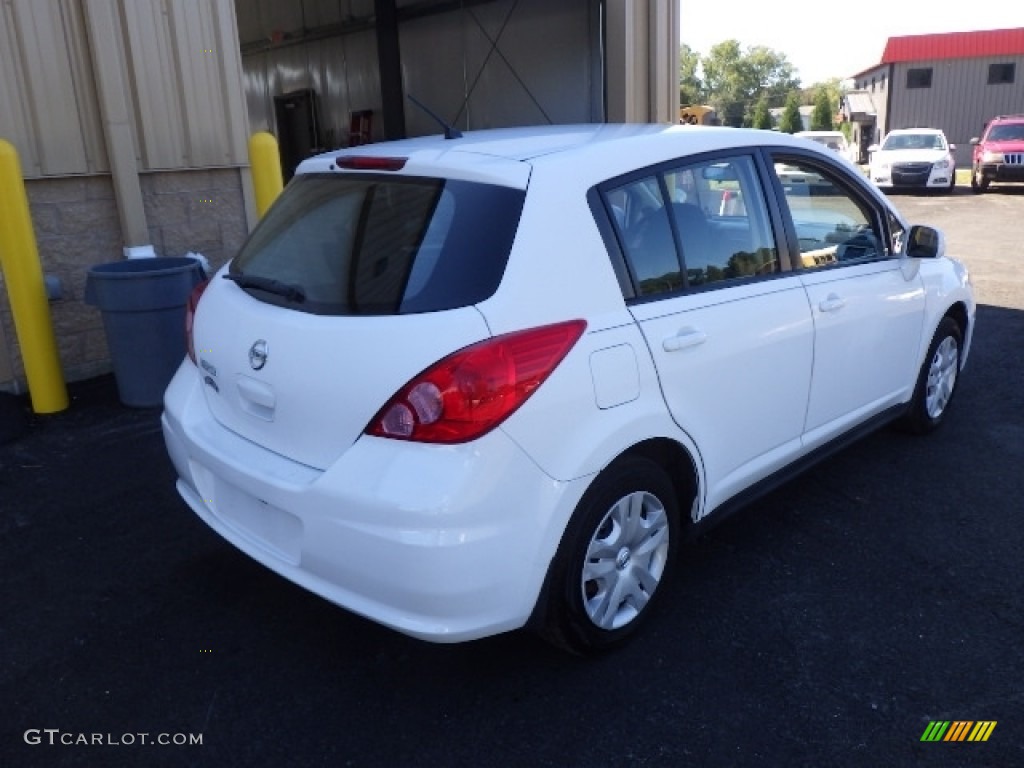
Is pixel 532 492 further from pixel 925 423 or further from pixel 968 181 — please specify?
pixel 968 181

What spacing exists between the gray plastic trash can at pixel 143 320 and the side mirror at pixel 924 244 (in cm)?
416

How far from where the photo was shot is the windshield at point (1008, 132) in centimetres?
2153

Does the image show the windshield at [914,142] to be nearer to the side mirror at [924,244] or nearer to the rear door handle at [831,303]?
the side mirror at [924,244]

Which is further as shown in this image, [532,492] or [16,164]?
[16,164]

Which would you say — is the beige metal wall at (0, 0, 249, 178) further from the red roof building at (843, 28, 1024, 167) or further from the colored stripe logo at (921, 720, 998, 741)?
the red roof building at (843, 28, 1024, 167)

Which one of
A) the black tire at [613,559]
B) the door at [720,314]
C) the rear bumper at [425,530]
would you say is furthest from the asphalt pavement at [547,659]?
the door at [720,314]

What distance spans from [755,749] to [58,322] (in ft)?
17.8

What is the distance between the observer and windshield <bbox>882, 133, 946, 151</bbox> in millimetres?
22172

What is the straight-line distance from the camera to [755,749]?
2.48m

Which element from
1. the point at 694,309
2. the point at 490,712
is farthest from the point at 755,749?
the point at 694,309

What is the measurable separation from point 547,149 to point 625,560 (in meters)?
1.39

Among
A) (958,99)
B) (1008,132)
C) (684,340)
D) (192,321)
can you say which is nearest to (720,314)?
(684,340)

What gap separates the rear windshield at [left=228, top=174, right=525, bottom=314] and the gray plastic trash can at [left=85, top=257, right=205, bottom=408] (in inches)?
100

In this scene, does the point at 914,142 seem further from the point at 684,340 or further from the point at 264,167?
the point at 684,340
